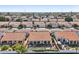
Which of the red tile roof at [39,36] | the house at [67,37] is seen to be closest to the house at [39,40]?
the red tile roof at [39,36]

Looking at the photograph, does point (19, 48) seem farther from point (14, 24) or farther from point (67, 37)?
point (67, 37)

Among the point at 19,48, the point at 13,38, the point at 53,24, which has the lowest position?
the point at 19,48

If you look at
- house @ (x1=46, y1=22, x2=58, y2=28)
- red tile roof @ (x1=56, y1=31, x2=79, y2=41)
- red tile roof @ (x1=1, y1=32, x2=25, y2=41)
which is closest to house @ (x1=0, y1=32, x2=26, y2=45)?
red tile roof @ (x1=1, y1=32, x2=25, y2=41)

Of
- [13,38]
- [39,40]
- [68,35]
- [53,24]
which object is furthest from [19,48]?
[68,35]

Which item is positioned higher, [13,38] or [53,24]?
[53,24]

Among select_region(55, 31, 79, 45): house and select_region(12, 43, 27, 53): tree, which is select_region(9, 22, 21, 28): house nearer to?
select_region(12, 43, 27, 53): tree

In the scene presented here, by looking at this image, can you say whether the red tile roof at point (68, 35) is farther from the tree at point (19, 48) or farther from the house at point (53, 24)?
the tree at point (19, 48)
